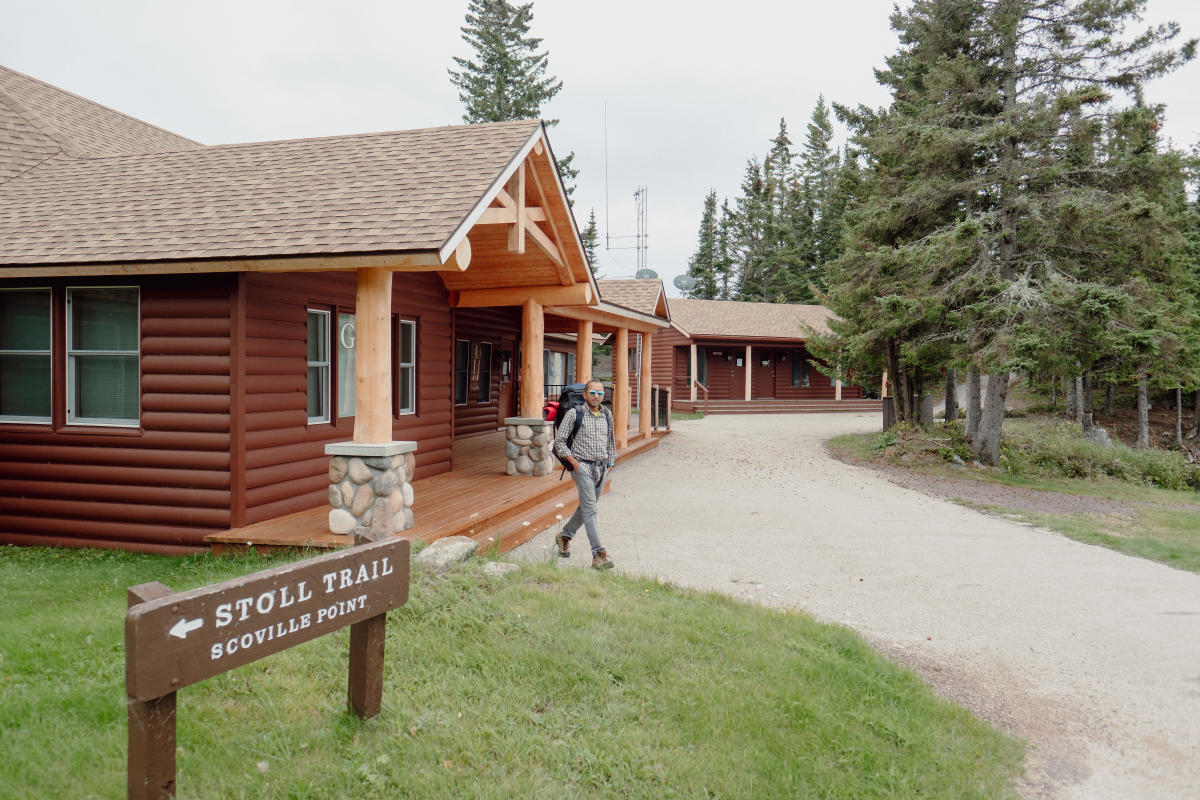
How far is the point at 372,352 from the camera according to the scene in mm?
6598

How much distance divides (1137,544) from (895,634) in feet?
17.9

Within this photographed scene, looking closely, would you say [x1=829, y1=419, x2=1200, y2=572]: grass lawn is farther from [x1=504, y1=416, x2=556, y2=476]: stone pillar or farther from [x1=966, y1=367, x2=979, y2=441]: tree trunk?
[x1=504, y1=416, x2=556, y2=476]: stone pillar

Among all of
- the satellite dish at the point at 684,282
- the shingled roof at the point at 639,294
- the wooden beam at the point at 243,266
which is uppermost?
the satellite dish at the point at 684,282

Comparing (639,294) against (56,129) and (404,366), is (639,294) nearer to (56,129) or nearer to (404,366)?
(404,366)

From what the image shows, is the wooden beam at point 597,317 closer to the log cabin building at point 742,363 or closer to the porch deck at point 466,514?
the porch deck at point 466,514

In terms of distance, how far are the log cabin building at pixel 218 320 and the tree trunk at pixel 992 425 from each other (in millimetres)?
11155

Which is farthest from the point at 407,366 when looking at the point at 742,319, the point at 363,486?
the point at 742,319

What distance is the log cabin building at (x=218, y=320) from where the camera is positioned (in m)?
6.64

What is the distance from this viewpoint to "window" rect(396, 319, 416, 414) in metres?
10.2

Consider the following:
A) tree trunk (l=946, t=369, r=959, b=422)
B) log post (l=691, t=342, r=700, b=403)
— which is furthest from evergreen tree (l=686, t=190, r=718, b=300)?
tree trunk (l=946, t=369, r=959, b=422)

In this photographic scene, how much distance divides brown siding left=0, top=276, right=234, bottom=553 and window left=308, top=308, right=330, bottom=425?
1277 millimetres

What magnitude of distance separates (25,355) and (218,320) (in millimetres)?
2458

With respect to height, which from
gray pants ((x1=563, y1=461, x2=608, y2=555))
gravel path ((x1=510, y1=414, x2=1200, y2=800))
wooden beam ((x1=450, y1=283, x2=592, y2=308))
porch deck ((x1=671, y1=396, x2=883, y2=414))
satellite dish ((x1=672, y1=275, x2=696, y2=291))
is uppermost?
satellite dish ((x1=672, y1=275, x2=696, y2=291))

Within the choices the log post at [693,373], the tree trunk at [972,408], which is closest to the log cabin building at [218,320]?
the tree trunk at [972,408]
